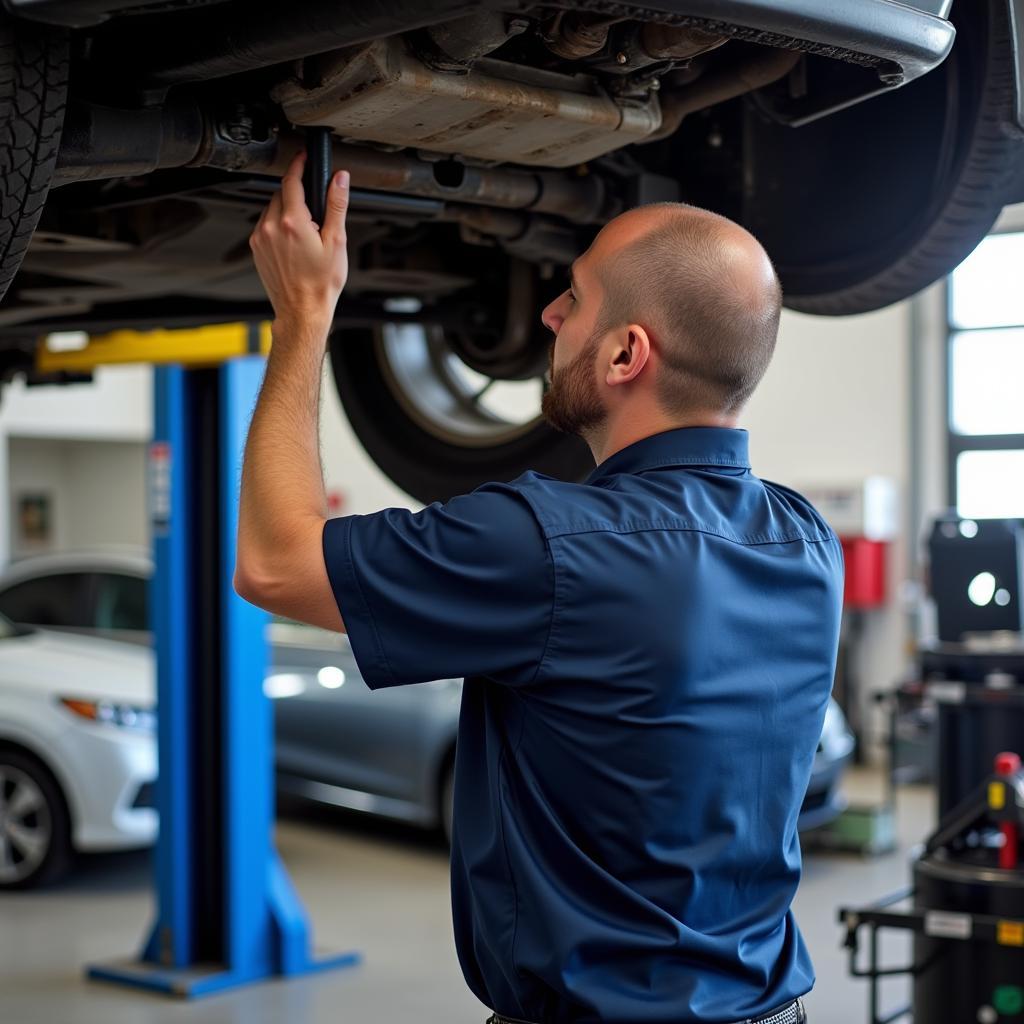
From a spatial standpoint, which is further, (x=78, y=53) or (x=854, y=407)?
(x=854, y=407)

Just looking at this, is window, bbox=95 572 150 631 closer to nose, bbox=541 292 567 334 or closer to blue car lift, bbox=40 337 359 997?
blue car lift, bbox=40 337 359 997

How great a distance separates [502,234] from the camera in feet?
6.75

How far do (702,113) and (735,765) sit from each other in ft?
3.69

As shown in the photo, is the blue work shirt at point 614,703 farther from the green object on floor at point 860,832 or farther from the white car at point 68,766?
the green object on floor at point 860,832

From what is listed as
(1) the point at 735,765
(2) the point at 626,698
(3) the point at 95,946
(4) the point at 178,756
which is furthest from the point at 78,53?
(3) the point at 95,946

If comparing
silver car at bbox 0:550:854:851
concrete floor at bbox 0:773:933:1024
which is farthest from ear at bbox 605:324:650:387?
silver car at bbox 0:550:854:851

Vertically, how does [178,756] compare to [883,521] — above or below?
below

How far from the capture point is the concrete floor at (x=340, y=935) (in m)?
4.25

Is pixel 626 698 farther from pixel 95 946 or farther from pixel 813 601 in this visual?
pixel 95 946

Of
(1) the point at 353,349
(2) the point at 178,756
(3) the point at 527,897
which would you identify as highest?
(1) the point at 353,349

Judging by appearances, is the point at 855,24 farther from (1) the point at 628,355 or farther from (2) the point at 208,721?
(2) the point at 208,721

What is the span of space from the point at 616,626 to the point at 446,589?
15cm

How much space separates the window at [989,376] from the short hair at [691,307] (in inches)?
304

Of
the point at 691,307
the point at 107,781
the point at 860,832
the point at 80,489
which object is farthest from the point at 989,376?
the point at 691,307
